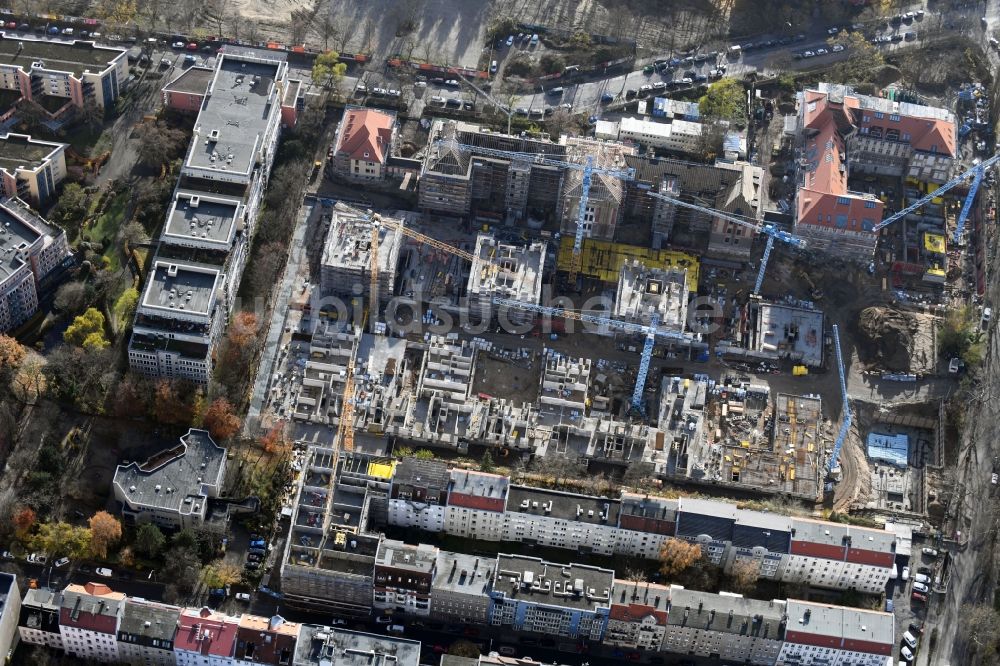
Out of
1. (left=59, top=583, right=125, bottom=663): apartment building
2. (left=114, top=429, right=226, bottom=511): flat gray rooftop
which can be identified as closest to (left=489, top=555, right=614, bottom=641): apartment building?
(left=114, top=429, right=226, bottom=511): flat gray rooftop

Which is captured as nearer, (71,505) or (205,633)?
(205,633)

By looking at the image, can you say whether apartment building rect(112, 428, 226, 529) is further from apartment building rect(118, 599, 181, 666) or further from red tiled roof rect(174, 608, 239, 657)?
red tiled roof rect(174, 608, 239, 657)

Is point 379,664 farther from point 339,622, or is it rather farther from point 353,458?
point 353,458

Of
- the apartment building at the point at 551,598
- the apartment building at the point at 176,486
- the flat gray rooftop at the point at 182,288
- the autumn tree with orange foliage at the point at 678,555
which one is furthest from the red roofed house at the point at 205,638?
the autumn tree with orange foliage at the point at 678,555

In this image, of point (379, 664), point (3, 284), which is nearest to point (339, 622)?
point (379, 664)

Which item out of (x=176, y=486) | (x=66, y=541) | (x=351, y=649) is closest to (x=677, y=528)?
(x=351, y=649)

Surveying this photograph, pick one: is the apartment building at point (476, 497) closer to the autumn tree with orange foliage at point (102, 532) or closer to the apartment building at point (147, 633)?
the apartment building at point (147, 633)
